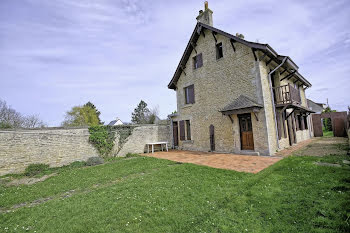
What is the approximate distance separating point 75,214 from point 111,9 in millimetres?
7690

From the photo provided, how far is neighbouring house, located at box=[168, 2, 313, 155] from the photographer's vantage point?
8.53 meters

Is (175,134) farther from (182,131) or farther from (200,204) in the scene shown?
(200,204)

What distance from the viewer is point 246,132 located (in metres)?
9.13

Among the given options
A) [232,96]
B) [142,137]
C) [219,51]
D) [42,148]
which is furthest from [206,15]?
[42,148]

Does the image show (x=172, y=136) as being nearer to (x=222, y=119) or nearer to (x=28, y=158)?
(x=222, y=119)

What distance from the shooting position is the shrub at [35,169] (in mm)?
7927

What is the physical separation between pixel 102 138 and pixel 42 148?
126 inches

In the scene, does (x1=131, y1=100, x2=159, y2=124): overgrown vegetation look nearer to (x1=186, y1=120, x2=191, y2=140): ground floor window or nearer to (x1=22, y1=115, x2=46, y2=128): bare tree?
(x1=22, y1=115, x2=46, y2=128): bare tree

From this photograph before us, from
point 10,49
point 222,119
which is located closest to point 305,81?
point 222,119

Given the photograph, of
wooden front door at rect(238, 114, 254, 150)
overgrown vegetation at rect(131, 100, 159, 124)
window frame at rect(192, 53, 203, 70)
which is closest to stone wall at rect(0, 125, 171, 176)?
window frame at rect(192, 53, 203, 70)

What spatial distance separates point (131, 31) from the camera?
8.21m

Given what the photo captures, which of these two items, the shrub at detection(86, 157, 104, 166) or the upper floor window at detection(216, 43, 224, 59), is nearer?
the shrub at detection(86, 157, 104, 166)

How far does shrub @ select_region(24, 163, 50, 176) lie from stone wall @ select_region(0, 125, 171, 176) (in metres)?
0.22

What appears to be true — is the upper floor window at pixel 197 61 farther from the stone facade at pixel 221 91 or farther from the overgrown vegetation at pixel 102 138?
the overgrown vegetation at pixel 102 138
